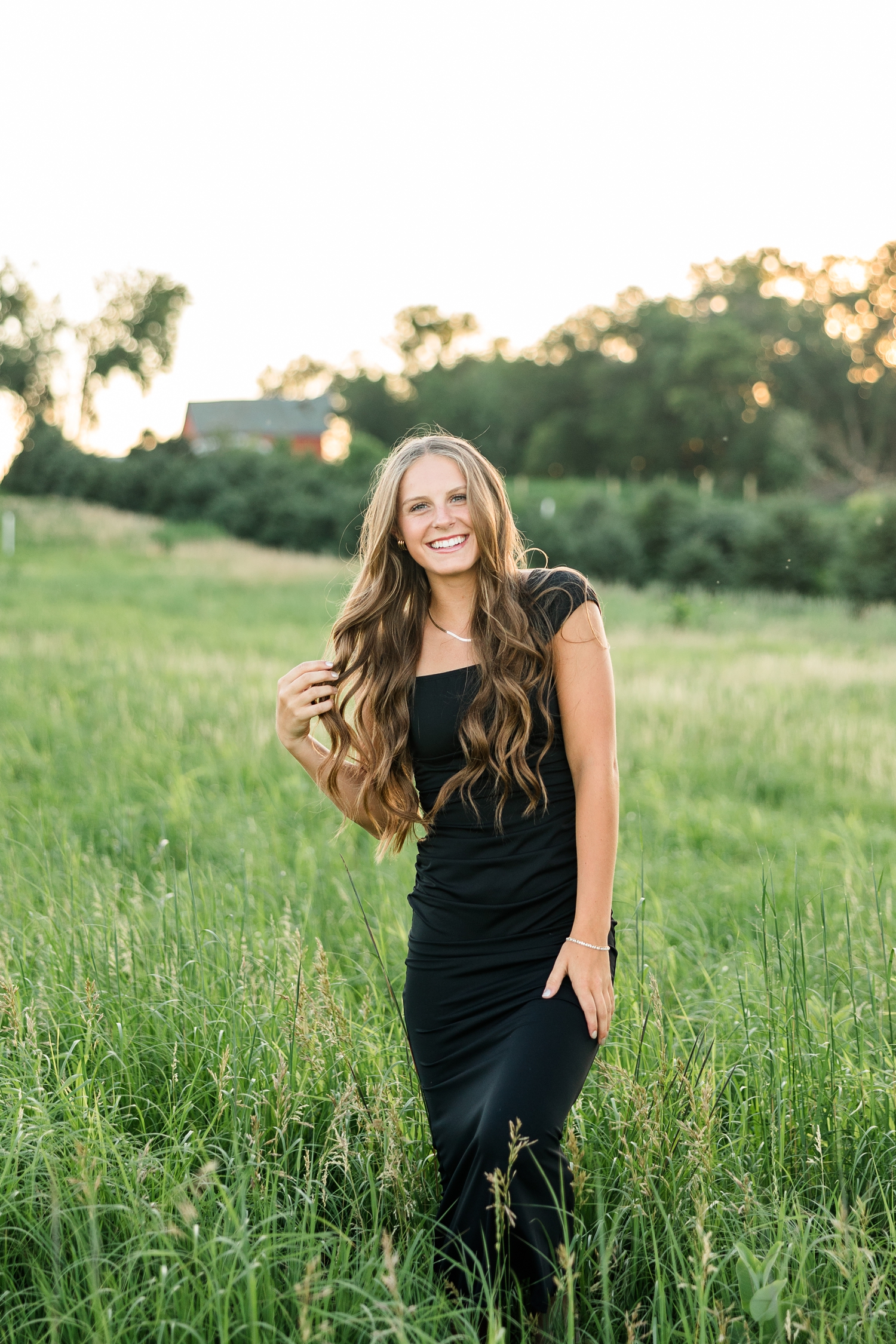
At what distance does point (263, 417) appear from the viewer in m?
60.9

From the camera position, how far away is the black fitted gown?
2.12 metres

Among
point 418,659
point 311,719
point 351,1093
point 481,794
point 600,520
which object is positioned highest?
point 600,520

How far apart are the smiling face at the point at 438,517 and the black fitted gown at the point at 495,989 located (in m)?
0.21

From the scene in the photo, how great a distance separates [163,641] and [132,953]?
12.0 m

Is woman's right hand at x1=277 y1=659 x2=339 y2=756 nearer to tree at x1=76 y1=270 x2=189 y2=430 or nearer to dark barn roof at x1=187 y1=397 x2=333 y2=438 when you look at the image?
dark barn roof at x1=187 y1=397 x2=333 y2=438

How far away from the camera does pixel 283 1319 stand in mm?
2025

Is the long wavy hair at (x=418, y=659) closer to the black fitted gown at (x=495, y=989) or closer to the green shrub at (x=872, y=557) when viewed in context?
the black fitted gown at (x=495, y=989)

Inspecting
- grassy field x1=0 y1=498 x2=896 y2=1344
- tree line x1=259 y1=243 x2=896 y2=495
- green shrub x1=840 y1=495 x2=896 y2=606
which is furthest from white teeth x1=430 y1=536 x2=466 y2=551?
tree line x1=259 y1=243 x2=896 y2=495

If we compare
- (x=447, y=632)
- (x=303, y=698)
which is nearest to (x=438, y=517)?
(x=447, y=632)

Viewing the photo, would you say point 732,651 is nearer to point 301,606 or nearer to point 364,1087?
point 301,606

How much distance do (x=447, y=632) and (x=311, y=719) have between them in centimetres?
46

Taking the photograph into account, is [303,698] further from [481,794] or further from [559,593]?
[559,593]

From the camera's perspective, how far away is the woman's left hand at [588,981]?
2.37m

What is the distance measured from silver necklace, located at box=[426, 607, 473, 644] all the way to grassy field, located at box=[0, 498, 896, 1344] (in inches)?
40.1
